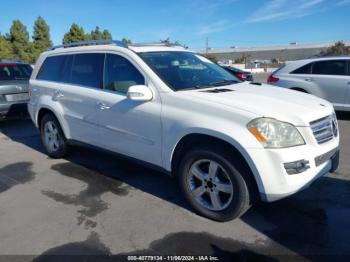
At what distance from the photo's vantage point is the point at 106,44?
14.7ft

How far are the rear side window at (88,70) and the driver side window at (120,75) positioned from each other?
15cm

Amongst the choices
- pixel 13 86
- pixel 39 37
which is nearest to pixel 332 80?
pixel 13 86

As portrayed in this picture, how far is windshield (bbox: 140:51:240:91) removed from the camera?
378cm

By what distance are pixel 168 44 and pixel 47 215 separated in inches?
113

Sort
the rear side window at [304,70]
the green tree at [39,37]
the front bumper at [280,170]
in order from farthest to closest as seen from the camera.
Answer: the green tree at [39,37]
the rear side window at [304,70]
the front bumper at [280,170]

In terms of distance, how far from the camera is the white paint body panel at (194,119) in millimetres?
2904

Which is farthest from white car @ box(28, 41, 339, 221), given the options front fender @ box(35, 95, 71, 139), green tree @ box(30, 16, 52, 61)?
green tree @ box(30, 16, 52, 61)

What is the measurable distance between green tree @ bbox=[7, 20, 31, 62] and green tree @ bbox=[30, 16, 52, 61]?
77cm

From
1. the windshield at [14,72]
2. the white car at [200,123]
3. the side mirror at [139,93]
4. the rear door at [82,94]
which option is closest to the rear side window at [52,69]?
the rear door at [82,94]

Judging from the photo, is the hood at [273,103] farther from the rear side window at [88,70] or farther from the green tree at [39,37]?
the green tree at [39,37]

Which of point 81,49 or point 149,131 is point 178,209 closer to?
point 149,131

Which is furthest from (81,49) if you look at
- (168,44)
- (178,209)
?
(178,209)

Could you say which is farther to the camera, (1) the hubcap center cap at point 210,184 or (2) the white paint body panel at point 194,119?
(1) the hubcap center cap at point 210,184

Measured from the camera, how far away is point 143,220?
3.45 m
